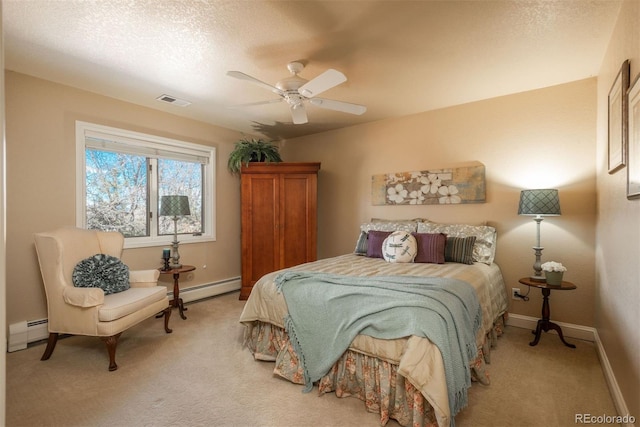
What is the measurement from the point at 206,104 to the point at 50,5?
70.7 inches

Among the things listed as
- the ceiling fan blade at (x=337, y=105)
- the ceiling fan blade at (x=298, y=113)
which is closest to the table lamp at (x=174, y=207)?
the ceiling fan blade at (x=298, y=113)

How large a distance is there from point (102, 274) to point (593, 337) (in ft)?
15.1

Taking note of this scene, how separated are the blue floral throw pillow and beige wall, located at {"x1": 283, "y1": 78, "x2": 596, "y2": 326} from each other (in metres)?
3.12

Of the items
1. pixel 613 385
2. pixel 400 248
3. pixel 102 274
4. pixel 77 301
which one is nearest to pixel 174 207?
pixel 102 274

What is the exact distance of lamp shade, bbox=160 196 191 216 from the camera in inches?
144

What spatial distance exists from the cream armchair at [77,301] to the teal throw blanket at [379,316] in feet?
4.18

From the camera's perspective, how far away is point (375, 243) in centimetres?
354

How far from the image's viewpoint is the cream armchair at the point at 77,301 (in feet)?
7.96

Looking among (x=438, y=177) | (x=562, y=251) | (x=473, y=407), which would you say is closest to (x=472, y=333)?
(x=473, y=407)

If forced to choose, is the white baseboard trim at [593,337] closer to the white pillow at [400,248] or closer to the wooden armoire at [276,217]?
the white pillow at [400,248]

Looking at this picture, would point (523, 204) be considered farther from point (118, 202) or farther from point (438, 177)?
point (118, 202)

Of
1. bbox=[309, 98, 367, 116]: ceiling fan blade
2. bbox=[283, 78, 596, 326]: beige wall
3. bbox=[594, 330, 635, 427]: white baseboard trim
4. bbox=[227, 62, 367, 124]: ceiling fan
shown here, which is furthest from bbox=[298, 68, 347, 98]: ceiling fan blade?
bbox=[594, 330, 635, 427]: white baseboard trim

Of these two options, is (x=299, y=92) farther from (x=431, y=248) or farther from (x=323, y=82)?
(x=431, y=248)

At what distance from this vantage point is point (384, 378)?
6.03 feet
